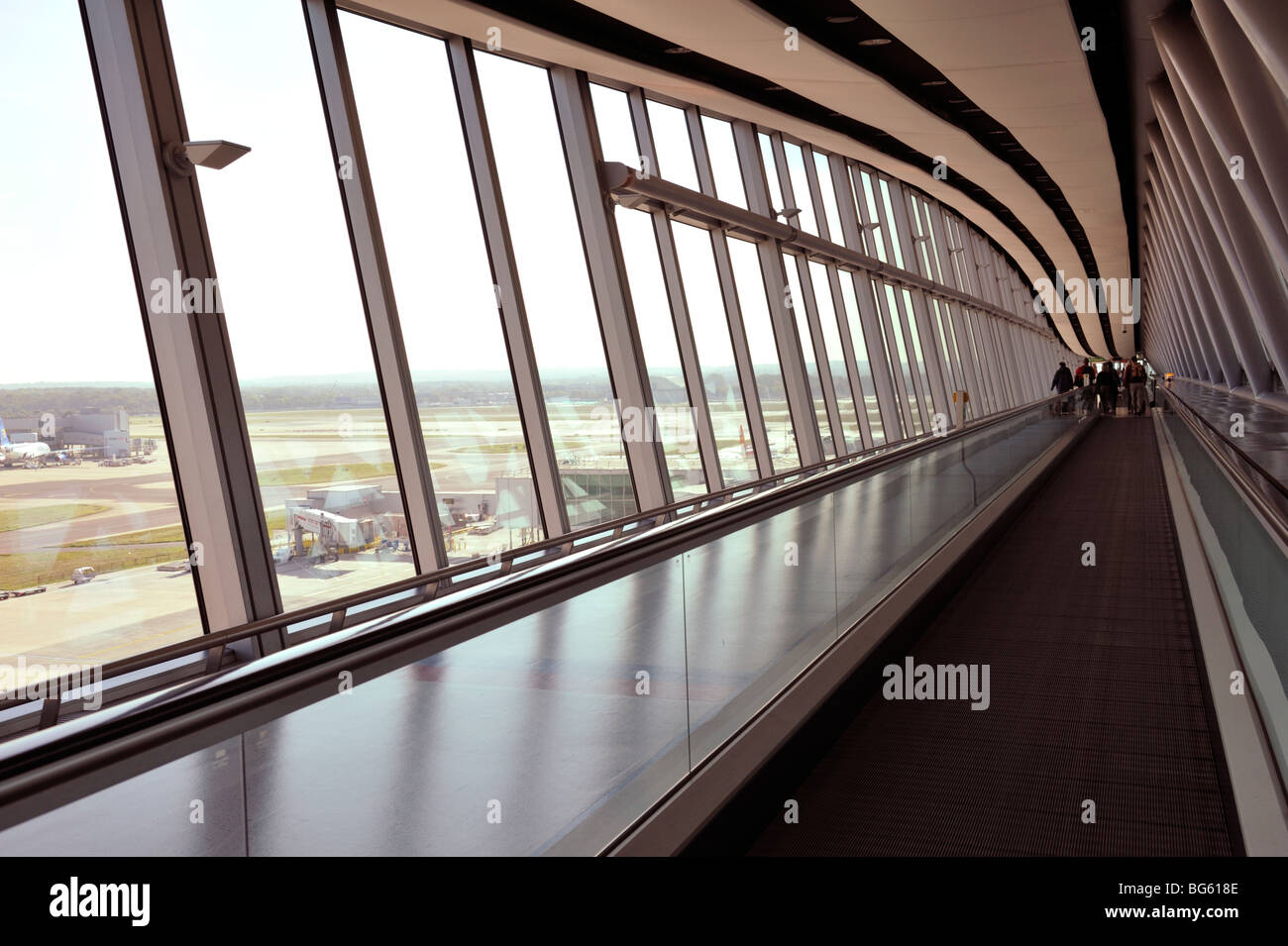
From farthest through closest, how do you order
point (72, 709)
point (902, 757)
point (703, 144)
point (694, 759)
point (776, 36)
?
1. point (703, 144)
2. point (776, 36)
3. point (72, 709)
4. point (902, 757)
5. point (694, 759)

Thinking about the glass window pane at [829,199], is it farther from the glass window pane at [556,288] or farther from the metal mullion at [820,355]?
the glass window pane at [556,288]

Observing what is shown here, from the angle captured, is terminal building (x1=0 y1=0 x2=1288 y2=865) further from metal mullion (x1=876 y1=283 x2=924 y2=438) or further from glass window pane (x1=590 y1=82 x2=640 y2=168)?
metal mullion (x1=876 y1=283 x2=924 y2=438)

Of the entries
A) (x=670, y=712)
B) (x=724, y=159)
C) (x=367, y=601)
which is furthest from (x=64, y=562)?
(x=724, y=159)

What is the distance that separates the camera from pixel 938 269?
28.4 m

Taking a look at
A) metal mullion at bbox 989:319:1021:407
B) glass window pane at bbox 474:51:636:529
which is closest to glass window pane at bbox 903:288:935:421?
metal mullion at bbox 989:319:1021:407

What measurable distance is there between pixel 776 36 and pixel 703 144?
3.75 metres

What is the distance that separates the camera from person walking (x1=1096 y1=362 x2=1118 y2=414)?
3319 centimetres

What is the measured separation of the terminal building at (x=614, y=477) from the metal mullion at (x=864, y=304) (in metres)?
1.73

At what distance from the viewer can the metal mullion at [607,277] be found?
461 inches

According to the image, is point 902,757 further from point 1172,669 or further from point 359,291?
point 359,291

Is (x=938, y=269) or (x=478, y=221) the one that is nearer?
(x=478, y=221)

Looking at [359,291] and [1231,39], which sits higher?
[1231,39]

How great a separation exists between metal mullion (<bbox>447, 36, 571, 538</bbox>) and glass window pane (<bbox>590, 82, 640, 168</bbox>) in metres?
2.03
